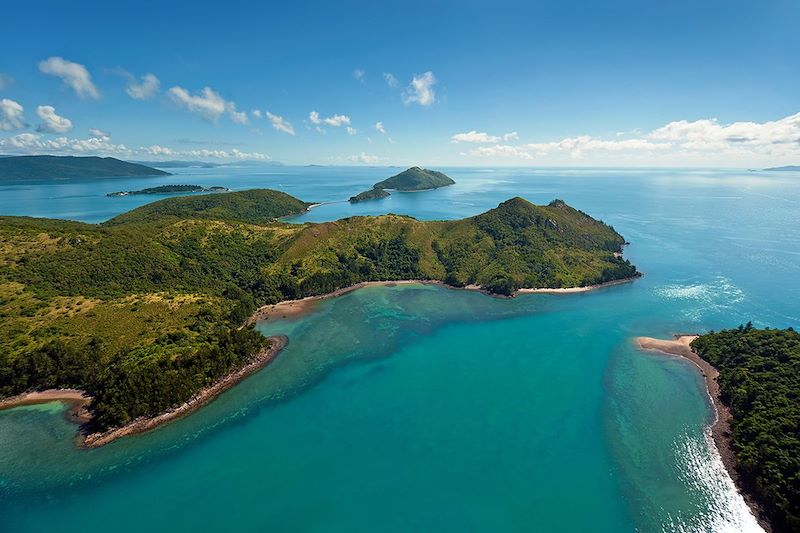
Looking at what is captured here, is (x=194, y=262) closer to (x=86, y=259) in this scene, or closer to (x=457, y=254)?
(x=86, y=259)

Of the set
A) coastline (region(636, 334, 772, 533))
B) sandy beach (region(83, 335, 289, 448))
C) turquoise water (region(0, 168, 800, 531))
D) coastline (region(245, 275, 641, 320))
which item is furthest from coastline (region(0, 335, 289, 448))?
coastline (region(636, 334, 772, 533))

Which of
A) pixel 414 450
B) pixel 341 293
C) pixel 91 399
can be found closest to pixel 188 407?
pixel 91 399

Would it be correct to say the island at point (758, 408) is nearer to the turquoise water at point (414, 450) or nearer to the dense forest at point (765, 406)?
the dense forest at point (765, 406)

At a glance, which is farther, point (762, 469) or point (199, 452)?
point (199, 452)

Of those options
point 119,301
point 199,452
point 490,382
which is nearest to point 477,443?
point 490,382

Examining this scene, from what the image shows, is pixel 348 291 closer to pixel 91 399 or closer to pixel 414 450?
pixel 91 399

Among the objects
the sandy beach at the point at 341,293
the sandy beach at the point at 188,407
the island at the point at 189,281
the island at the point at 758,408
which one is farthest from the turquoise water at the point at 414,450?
the sandy beach at the point at 341,293
